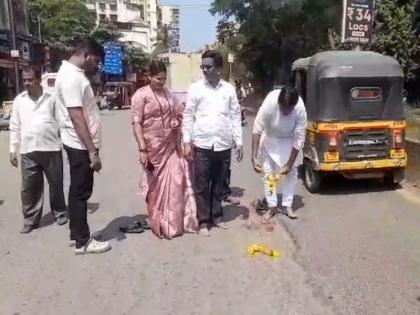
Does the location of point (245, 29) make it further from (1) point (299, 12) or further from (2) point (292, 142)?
(2) point (292, 142)

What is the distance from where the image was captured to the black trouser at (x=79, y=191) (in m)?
A: 5.02

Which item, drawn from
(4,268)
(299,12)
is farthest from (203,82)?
(299,12)

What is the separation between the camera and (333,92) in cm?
781

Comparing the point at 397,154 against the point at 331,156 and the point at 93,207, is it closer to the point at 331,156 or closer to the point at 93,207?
the point at 331,156

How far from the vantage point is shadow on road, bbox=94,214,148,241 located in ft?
19.1

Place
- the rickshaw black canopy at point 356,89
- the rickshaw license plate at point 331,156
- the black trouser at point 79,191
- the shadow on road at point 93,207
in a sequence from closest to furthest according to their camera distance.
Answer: the black trouser at point 79,191
the shadow on road at point 93,207
the rickshaw license plate at point 331,156
the rickshaw black canopy at point 356,89

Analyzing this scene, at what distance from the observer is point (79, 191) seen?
5094 millimetres

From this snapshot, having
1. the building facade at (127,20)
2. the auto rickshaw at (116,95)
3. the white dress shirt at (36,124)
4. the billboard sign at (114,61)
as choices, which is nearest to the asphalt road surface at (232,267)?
the white dress shirt at (36,124)

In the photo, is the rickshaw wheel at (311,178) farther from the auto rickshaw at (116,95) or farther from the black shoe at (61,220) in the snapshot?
the auto rickshaw at (116,95)

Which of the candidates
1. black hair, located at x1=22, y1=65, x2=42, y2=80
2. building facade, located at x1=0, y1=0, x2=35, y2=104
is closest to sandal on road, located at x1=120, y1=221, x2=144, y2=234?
black hair, located at x1=22, y1=65, x2=42, y2=80

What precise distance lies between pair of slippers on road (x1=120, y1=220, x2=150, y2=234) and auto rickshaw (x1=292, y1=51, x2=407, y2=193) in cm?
277

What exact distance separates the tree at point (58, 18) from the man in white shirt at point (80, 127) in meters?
44.1

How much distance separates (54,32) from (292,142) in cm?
4639

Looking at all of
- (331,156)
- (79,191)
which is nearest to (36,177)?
(79,191)
